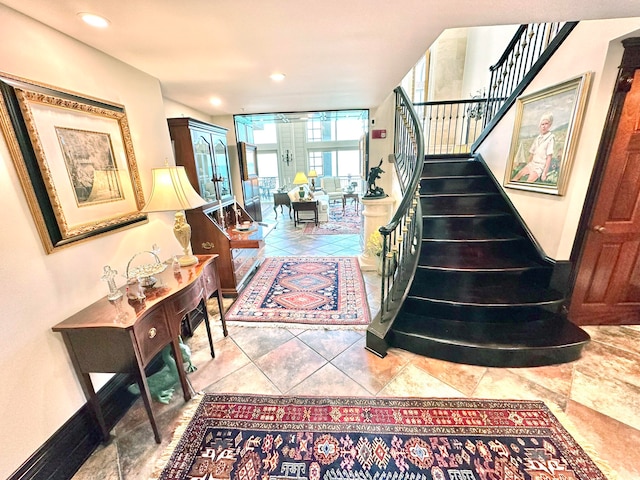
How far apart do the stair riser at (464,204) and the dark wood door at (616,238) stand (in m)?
0.99

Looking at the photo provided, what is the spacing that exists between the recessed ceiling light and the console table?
1530 millimetres

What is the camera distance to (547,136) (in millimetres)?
2414

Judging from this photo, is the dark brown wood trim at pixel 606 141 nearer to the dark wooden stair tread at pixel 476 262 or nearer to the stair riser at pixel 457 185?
the dark wooden stair tread at pixel 476 262

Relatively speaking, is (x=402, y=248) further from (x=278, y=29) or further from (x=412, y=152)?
(x=278, y=29)

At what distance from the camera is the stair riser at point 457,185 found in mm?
3398

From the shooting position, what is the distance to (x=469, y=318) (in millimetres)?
2270

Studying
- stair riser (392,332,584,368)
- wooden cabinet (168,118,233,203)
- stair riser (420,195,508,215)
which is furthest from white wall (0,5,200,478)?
stair riser (420,195,508,215)

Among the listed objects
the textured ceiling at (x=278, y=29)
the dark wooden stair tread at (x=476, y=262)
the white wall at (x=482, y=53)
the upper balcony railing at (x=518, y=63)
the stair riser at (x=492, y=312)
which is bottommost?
the stair riser at (x=492, y=312)

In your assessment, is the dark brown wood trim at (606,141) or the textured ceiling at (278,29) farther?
the dark brown wood trim at (606,141)

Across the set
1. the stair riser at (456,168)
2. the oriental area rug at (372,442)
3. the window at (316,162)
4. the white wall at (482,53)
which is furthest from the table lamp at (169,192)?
the window at (316,162)

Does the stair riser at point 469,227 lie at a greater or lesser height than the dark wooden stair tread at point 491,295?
greater

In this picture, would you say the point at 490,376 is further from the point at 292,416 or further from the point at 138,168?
the point at 138,168

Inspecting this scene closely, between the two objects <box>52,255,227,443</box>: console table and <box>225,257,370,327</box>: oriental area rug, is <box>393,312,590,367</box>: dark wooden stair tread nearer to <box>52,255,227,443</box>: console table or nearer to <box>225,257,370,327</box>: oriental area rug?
<box>225,257,370,327</box>: oriental area rug

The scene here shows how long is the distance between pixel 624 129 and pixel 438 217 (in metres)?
1.53
